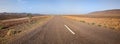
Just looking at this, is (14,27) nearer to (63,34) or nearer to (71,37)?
(63,34)

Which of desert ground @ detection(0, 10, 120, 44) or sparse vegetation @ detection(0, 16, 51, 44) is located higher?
desert ground @ detection(0, 10, 120, 44)

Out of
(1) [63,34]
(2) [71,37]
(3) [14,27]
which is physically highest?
(2) [71,37]

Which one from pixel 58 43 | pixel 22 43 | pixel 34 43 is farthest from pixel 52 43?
pixel 22 43

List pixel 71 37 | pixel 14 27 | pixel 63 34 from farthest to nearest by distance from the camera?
1. pixel 14 27
2. pixel 63 34
3. pixel 71 37

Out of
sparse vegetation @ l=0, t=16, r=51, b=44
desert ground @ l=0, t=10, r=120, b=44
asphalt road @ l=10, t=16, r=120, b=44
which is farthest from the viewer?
sparse vegetation @ l=0, t=16, r=51, b=44

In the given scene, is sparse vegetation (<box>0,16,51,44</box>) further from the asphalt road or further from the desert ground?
the asphalt road

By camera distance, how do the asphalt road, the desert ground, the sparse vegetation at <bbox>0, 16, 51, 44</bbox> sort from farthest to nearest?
the sparse vegetation at <bbox>0, 16, 51, 44</bbox>, the desert ground, the asphalt road

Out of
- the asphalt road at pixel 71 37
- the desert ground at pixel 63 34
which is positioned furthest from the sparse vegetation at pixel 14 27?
the asphalt road at pixel 71 37

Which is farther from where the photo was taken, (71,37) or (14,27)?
(14,27)

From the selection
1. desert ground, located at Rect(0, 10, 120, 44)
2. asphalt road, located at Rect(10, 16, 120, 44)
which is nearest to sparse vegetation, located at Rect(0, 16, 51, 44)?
desert ground, located at Rect(0, 10, 120, 44)

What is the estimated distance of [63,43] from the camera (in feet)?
25.5

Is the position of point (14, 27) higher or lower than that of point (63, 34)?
lower

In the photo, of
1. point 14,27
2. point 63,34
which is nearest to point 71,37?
point 63,34

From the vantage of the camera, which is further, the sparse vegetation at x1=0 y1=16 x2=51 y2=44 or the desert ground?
the sparse vegetation at x1=0 y1=16 x2=51 y2=44
